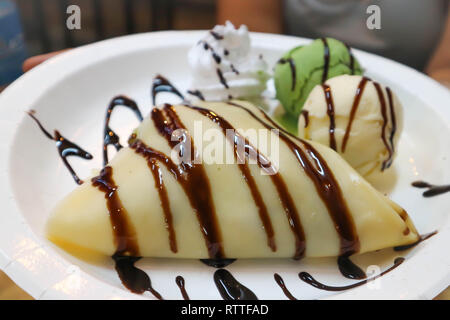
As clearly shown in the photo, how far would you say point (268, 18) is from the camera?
98.2 inches

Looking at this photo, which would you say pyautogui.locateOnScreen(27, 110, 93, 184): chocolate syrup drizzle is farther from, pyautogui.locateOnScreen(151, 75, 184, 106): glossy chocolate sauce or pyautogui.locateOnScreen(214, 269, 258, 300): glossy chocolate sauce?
pyautogui.locateOnScreen(214, 269, 258, 300): glossy chocolate sauce

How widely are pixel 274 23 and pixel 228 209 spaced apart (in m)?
1.80

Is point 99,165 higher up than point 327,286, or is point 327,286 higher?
point 99,165

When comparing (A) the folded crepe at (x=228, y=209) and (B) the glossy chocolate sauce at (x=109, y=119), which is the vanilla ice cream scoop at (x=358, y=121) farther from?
(B) the glossy chocolate sauce at (x=109, y=119)

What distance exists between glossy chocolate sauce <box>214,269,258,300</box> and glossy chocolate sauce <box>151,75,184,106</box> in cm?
84

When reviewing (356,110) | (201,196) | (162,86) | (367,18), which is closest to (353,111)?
(356,110)

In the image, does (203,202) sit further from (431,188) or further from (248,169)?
(431,188)

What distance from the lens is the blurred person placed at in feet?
7.02

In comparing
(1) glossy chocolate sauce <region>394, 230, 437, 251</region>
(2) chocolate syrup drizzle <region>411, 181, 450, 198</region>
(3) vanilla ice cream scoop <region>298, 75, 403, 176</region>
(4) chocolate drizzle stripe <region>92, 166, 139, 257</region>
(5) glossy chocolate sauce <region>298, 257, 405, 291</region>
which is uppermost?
(3) vanilla ice cream scoop <region>298, 75, 403, 176</region>

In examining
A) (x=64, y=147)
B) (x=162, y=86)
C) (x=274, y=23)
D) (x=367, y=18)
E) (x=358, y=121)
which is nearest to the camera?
(x=358, y=121)

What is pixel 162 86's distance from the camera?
169cm

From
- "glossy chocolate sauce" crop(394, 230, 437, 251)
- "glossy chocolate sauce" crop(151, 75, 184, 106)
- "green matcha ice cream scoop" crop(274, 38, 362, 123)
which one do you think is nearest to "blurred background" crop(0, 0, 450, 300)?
"glossy chocolate sauce" crop(151, 75, 184, 106)
